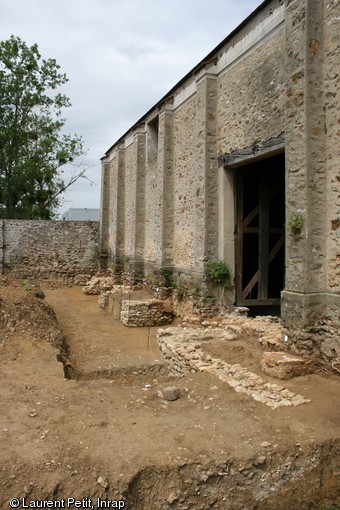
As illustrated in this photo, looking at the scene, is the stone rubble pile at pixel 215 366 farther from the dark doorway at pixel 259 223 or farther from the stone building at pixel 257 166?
the dark doorway at pixel 259 223

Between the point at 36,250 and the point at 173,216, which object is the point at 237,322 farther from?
the point at 36,250

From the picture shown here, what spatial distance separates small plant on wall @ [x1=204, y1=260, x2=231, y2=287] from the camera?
9.16m

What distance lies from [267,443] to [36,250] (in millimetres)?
16616

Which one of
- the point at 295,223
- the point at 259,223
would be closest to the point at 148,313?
the point at 259,223

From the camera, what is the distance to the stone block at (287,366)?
18.3 feet

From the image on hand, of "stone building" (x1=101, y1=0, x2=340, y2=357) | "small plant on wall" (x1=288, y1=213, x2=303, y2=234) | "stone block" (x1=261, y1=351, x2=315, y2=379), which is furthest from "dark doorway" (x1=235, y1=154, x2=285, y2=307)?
"stone block" (x1=261, y1=351, x2=315, y2=379)

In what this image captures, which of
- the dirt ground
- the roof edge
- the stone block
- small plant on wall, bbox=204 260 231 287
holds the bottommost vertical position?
the dirt ground

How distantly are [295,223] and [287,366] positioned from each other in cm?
203

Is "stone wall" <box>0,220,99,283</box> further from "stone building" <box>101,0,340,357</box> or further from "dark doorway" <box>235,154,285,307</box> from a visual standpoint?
"dark doorway" <box>235,154,285,307</box>

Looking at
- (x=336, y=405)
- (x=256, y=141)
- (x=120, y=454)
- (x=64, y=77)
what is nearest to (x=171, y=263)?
(x=256, y=141)

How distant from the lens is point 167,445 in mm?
3848

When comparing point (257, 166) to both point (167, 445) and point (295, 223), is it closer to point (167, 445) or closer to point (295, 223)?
point (295, 223)

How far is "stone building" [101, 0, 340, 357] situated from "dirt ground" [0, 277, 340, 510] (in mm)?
1679

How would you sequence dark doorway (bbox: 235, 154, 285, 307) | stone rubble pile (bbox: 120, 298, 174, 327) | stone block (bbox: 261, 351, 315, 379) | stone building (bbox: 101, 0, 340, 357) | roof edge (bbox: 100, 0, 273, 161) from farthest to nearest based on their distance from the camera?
1. stone rubble pile (bbox: 120, 298, 174, 327)
2. dark doorway (bbox: 235, 154, 285, 307)
3. roof edge (bbox: 100, 0, 273, 161)
4. stone building (bbox: 101, 0, 340, 357)
5. stone block (bbox: 261, 351, 315, 379)
